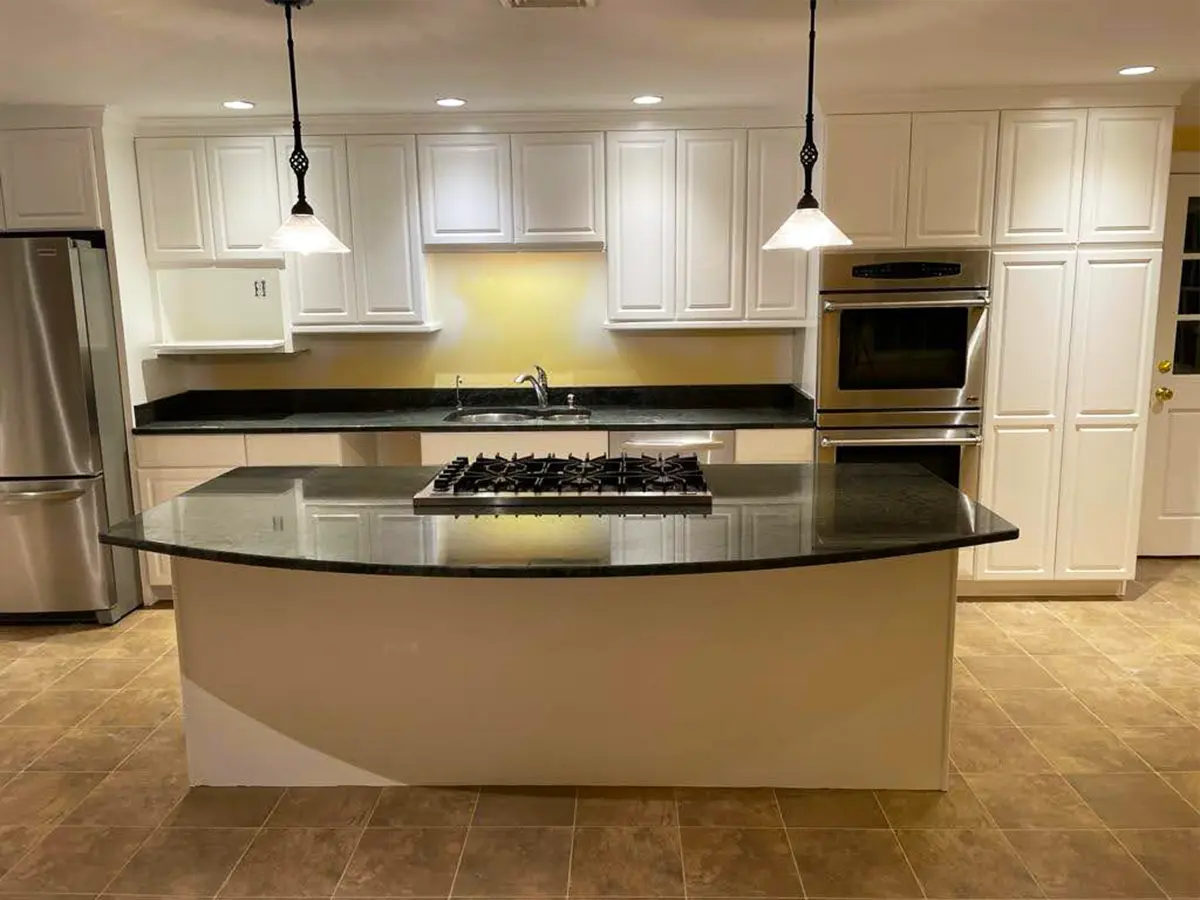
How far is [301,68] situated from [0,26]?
908mm

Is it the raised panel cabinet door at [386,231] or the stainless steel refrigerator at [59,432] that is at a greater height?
the raised panel cabinet door at [386,231]

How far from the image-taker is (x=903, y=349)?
3.92 meters

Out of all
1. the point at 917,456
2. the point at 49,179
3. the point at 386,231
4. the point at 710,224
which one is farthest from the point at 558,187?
the point at 49,179

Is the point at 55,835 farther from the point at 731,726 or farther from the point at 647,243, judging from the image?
the point at 647,243

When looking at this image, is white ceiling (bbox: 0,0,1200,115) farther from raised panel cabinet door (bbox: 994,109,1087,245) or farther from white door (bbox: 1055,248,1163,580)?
white door (bbox: 1055,248,1163,580)

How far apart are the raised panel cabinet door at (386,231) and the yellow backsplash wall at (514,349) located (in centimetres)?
31

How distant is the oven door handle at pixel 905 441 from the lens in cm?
397

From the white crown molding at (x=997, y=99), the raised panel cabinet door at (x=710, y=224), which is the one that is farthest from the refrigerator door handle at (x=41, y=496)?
the white crown molding at (x=997, y=99)

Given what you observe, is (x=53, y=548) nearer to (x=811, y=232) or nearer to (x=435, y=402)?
(x=435, y=402)

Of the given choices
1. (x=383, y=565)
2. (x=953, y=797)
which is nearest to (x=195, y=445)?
(x=383, y=565)

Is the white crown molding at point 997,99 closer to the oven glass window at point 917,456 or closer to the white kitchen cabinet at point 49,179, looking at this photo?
the oven glass window at point 917,456

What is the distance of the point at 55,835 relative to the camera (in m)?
2.48

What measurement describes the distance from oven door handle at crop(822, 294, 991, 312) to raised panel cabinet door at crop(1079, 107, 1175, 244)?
0.54 m

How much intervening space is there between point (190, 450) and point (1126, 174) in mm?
4317
